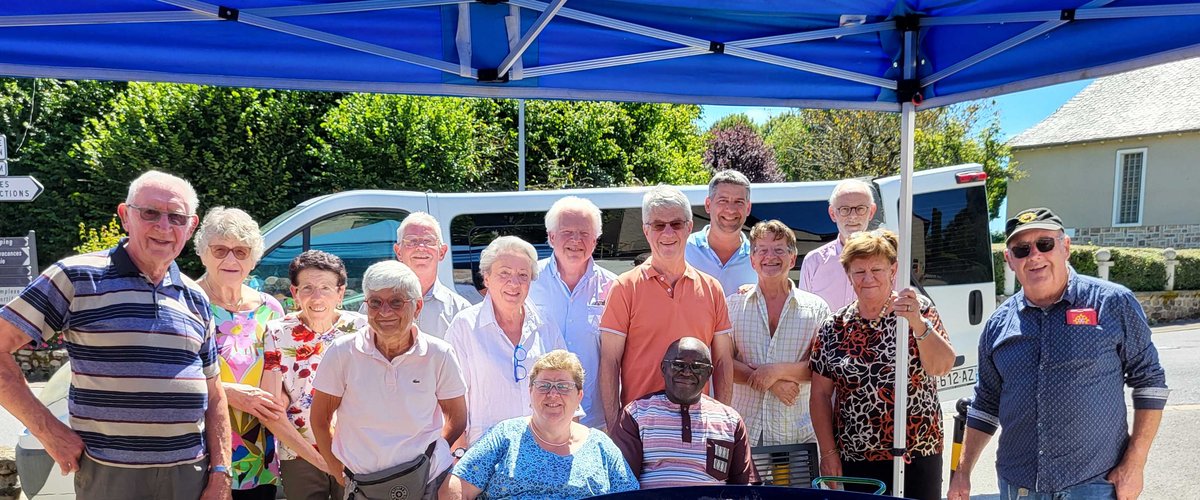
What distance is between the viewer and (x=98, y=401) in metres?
2.40

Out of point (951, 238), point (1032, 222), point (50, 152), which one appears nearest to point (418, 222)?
point (1032, 222)

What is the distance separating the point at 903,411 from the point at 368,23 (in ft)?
8.57

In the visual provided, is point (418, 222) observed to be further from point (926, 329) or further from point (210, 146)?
point (210, 146)

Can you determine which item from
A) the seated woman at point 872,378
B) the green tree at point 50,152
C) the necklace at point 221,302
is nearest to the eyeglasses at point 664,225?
the seated woman at point 872,378

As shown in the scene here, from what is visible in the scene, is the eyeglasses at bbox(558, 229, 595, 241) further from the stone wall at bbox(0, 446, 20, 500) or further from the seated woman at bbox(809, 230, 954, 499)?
the stone wall at bbox(0, 446, 20, 500)

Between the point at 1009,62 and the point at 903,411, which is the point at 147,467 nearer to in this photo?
the point at 903,411

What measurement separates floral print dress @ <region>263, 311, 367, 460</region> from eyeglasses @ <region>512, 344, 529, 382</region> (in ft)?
2.22

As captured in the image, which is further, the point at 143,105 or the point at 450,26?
the point at 143,105

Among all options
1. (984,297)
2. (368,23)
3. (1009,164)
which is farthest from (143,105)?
(1009,164)

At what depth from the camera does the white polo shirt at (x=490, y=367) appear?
3018 millimetres

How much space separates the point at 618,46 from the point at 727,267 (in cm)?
124

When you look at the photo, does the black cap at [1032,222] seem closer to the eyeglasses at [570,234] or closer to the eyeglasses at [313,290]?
the eyeglasses at [570,234]

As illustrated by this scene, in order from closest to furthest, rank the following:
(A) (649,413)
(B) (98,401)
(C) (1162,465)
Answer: (B) (98,401) → (A) (649,413) → (C) (1162,465)

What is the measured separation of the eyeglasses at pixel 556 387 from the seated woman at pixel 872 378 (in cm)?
113
